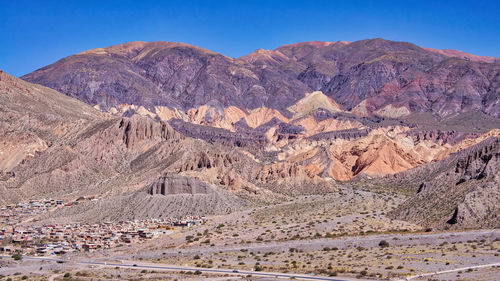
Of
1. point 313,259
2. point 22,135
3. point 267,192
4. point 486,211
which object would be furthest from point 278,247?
point 22,135

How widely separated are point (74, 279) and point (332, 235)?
3953 centimetres

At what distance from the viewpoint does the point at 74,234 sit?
11394 cm

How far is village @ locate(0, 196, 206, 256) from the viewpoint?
102438 mm

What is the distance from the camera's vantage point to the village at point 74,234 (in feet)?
336

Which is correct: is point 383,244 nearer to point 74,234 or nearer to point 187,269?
point 187,269

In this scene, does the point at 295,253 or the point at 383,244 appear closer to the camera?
the point at 383,244

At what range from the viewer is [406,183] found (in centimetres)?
17825

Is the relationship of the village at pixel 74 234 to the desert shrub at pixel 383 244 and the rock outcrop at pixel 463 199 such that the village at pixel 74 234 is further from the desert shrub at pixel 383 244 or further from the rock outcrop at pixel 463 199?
the rock outcrop at pixel 463 199

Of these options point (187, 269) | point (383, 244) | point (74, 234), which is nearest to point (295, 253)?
point (383, 244)

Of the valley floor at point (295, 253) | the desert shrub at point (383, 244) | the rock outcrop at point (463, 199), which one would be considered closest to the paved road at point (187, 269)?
the valley floor at point (295, 253)

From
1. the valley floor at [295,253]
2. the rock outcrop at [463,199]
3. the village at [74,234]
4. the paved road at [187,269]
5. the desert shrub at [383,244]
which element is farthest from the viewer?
the village at [74,234]

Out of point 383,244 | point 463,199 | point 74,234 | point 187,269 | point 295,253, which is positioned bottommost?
point 187,269

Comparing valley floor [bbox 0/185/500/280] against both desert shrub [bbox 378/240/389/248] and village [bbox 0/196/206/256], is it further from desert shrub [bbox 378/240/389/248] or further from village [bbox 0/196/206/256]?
village [bbox 0/196/206/256]

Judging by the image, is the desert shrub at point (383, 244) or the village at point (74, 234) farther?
the village at point (74, 234)
